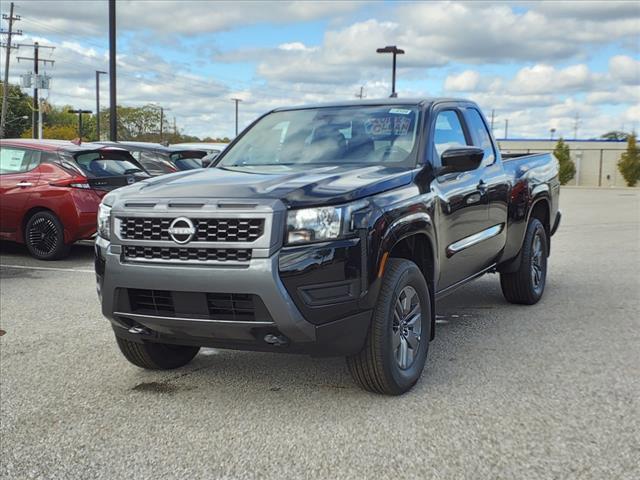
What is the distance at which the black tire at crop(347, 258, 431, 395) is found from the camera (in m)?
4.12

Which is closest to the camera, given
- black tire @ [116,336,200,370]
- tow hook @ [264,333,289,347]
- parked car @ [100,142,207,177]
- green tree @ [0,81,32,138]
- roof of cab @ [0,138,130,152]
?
tow hook @ [264,333,289,347]

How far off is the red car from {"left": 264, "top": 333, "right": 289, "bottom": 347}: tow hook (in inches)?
272

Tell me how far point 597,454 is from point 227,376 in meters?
2.37

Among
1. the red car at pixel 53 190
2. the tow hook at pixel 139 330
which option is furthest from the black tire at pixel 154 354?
the red car at pixel 53 190

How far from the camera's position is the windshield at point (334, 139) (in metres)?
5.08

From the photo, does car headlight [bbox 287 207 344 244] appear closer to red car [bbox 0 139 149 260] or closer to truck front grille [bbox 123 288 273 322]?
truck front grille [bbox 123 288 273 322]

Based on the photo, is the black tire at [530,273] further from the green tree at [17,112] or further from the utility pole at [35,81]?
the green tree at [17,112]

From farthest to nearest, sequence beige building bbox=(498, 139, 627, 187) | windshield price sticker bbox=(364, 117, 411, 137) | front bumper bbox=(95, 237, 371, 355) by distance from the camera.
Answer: beige building bbox=(498, 139, 627, 187)
windshield price sticker bbox=(364, 117, 411, 137)
front bumper bbox=(95, 237, 371, 355)

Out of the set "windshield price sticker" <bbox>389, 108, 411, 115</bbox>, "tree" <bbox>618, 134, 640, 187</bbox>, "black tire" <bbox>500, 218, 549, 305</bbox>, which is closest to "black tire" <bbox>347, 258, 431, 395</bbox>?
"windshield price sticker" <bbox>389, 108, 411, 115</bbox>

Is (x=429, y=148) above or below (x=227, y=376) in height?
above

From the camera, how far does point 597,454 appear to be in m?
3.56

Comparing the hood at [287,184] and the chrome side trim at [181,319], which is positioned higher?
the hood at [287,184]

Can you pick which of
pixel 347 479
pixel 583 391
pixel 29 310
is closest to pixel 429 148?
pixel 583 391

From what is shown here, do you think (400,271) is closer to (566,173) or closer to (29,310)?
(29,310)
